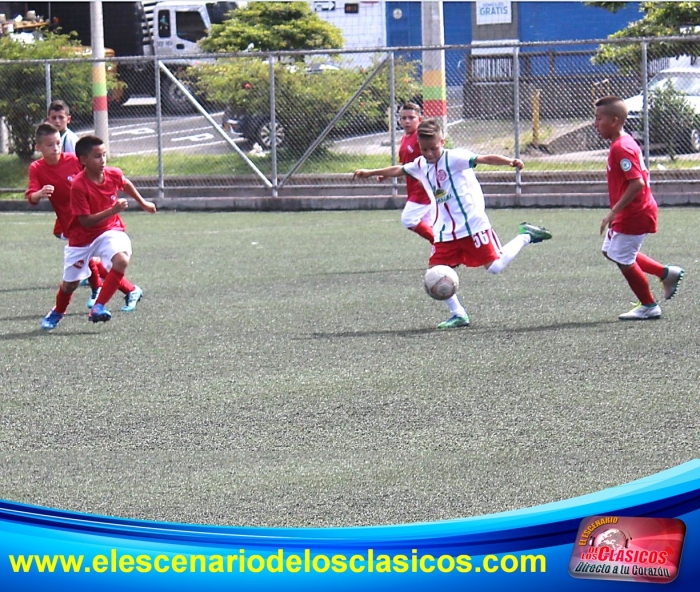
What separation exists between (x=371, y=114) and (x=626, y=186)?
38.3 ft

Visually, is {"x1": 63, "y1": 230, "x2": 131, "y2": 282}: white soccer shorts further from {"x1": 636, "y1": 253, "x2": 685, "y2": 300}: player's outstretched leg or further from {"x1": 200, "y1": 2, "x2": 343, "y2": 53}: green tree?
{"x1": 200, "y1": 2, "x2": 343, "y2": 53}: green tree

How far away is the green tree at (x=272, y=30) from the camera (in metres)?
30.1

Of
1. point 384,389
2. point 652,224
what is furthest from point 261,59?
point 384,389

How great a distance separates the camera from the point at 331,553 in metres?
1.91

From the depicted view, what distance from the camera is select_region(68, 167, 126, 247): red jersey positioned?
947 centimetres

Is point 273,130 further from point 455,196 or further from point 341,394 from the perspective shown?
point 341,394

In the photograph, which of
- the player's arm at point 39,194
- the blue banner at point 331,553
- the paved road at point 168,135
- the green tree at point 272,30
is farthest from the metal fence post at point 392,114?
the blue banner at point 331,553

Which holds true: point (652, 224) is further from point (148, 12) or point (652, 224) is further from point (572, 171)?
point (148, 12)

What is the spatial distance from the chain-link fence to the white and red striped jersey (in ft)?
30.3

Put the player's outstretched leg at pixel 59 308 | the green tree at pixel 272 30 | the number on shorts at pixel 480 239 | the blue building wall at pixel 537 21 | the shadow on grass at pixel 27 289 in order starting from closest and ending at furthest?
the number on shorts at pixel 480 239, the player's outstretched leg at pixel 59 308, the shadow on grass at pixel 27 289, the green tree at pixel 272 30, the blue building wall at pixel 537 21

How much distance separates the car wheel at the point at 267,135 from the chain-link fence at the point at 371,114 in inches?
0.9

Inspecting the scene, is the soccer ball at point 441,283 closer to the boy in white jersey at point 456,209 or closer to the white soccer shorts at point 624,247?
the boy in white jersey at point 456,209

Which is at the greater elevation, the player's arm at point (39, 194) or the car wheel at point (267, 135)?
the car wheel at point (267, 135)

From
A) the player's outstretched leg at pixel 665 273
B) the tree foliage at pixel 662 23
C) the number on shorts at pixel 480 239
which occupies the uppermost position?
the tree foliage at pixel 662 23
